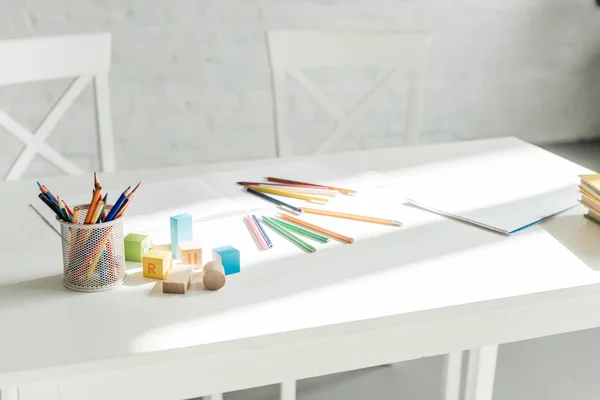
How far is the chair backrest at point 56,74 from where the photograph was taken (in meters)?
1.77

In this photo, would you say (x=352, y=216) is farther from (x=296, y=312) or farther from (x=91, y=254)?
(x=91, y=254)

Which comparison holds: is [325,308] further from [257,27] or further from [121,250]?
[257,27]

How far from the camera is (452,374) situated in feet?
5.32

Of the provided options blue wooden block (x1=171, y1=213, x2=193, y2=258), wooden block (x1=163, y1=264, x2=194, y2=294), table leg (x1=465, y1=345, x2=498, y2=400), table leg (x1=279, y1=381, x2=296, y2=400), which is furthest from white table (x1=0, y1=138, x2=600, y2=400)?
table leg (x1=279, y1=381, x2=296, y2=400)

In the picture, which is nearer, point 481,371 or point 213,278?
point 213,278

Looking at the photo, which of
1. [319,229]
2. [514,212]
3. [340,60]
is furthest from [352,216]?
[340,60]

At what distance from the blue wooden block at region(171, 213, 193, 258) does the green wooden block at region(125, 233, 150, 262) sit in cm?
4

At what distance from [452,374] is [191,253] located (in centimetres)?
77

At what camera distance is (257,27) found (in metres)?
3.50

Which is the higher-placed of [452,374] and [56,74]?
[56,74]

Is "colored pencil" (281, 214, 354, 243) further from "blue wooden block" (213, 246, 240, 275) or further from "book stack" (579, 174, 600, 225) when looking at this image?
"book stack" (579, 174, 600, 225)

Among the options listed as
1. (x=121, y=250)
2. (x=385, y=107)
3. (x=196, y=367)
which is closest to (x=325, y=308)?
(x=196, y=367)

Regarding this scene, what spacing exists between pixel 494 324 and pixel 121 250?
520mm

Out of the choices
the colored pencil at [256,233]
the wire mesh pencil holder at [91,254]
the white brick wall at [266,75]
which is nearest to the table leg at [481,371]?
the colored pencil at [256,233]
